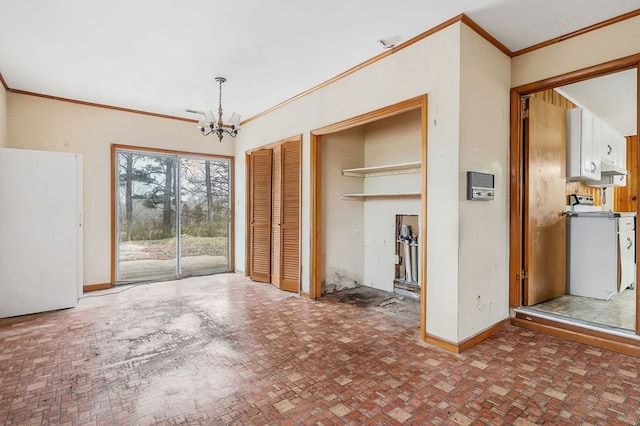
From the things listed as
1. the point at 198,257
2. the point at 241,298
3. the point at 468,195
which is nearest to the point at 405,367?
the point at 468,195

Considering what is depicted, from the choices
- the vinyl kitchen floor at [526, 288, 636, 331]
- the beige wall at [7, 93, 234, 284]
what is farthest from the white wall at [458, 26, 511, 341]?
the beige wall at [7, 93, 234, 284]

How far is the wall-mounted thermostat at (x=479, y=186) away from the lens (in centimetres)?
276

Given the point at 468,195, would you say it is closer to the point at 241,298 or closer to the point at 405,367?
the point at 405,367

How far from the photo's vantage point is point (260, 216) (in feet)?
17.6

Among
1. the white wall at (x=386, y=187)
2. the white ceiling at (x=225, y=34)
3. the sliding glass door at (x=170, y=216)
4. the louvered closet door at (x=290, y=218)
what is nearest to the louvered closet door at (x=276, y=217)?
the louvered closet door at (x=290, y=218)

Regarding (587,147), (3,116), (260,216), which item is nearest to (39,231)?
(3,116)

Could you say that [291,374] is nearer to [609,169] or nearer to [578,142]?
[578,142]

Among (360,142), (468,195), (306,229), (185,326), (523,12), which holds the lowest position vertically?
(185,326)

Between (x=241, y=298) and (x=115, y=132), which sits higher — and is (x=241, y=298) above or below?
below

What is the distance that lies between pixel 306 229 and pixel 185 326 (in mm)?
1910

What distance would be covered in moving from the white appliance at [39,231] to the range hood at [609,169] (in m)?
7.14

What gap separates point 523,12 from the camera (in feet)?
8.48

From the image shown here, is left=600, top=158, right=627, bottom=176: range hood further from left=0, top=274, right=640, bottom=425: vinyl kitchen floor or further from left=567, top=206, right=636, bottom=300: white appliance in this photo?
left=0, top=274, right=640, bottom=425: vinyl kitchen floor

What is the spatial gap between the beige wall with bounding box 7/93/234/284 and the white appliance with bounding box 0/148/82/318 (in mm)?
955
